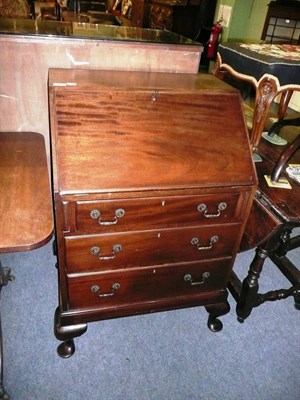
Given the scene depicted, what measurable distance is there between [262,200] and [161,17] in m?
5.17

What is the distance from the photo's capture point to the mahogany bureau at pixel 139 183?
42.0 inches

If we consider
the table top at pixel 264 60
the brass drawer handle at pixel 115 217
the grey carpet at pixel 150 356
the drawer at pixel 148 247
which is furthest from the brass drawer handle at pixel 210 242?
the table top at pixel 264 60

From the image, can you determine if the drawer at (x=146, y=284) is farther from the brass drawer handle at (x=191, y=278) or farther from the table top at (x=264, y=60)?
the table top at (x=264, y=60)

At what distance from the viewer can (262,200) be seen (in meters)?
1.42

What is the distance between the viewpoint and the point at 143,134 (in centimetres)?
113

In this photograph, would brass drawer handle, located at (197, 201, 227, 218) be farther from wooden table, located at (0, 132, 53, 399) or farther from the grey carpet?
the grey carpet

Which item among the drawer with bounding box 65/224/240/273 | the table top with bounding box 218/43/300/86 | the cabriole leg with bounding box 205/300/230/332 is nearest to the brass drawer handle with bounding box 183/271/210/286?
the drawer with bounding box 65/224/240/273

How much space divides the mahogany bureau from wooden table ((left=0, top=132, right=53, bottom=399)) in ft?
0.32

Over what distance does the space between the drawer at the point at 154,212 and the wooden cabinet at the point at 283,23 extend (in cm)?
389

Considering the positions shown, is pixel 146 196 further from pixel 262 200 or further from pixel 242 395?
pixel 242 395

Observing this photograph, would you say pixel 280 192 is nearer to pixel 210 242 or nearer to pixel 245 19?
pixel 210 242

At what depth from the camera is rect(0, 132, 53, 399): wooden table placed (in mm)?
933

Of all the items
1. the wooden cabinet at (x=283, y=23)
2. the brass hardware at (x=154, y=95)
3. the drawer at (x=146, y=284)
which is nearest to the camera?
the brass hardware at (x=154, y=95)

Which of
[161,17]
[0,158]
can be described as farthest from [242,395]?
[161,17]
